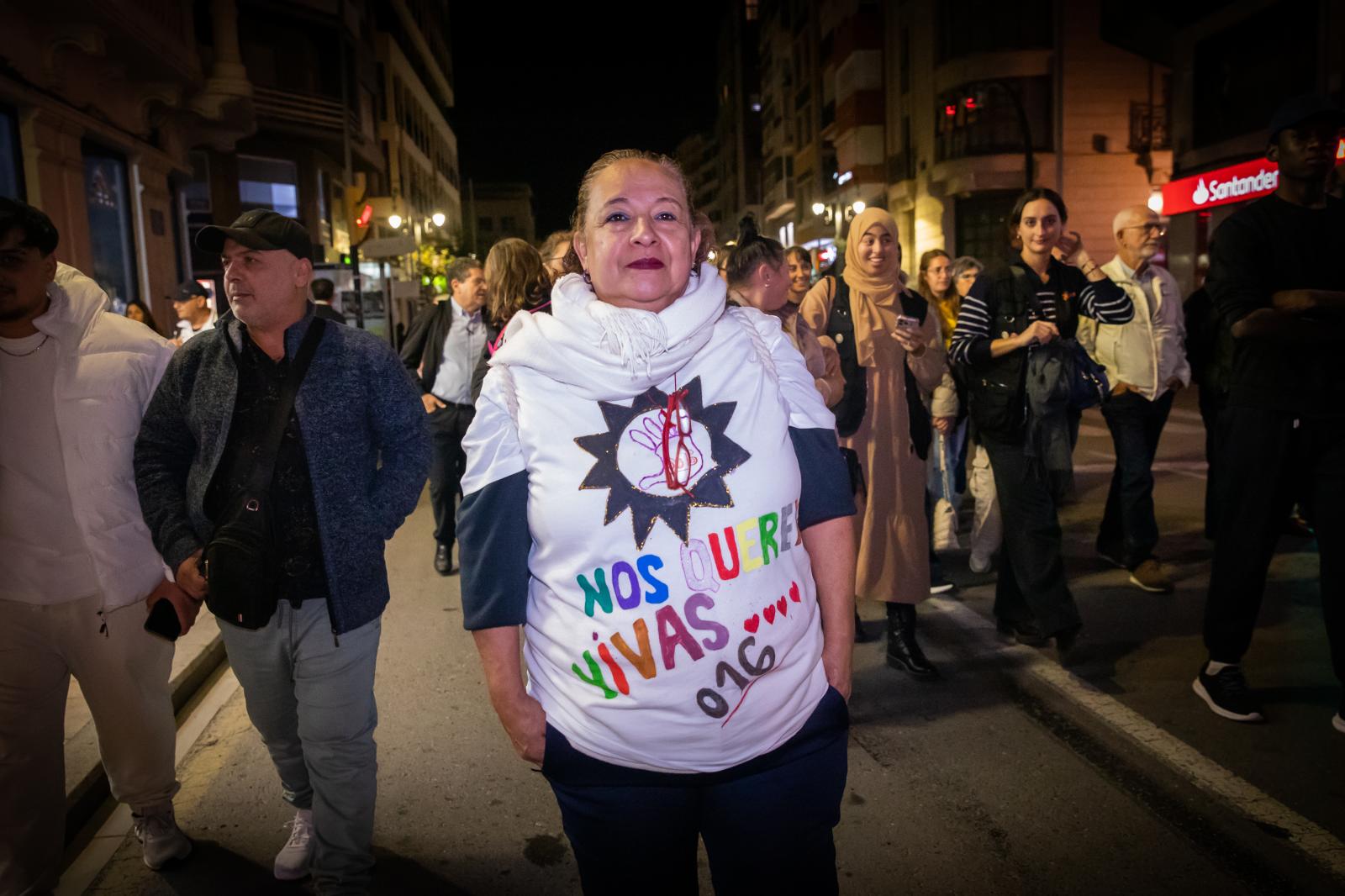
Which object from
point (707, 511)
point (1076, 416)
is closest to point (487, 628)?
point (707, 511)

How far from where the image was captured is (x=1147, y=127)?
31594 mm

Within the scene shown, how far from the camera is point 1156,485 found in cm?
923

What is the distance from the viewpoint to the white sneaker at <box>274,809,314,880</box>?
3.27 metres

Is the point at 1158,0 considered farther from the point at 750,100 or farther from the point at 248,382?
the point at 750,100

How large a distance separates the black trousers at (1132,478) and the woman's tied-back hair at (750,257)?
115 inches

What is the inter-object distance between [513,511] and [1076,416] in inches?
179

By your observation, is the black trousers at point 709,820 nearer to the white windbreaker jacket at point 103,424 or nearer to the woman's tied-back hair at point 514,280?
the white windbreaker jacket at point 103,424

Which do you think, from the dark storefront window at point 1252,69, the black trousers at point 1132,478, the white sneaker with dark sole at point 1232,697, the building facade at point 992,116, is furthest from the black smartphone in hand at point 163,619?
the building facade at point 992,116

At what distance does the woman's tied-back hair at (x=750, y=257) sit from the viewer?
15.1ft

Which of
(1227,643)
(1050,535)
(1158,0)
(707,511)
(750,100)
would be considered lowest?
(1227,643)

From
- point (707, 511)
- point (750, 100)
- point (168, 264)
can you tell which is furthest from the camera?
point (750, 100)

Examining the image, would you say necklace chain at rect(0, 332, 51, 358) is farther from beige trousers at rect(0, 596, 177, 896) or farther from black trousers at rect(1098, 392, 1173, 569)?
black trousers at rect(1098, 392, 1173, 569)

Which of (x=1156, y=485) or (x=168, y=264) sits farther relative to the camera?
(x=168, y=264)

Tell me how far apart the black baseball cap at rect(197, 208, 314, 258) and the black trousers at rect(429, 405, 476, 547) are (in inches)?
157
